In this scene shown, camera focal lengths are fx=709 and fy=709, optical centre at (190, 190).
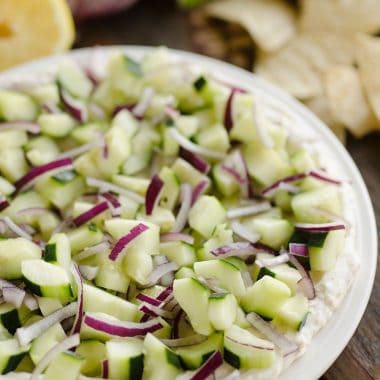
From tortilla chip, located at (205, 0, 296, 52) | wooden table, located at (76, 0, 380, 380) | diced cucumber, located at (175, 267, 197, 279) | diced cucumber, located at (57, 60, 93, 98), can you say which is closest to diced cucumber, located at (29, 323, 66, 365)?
diced cucumber, located at (175, 267, 197, 279)

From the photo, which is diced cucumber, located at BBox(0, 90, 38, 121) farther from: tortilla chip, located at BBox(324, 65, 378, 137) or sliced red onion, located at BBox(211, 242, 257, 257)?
tortilla chip, located at BBox(324, 65, 378, 137)

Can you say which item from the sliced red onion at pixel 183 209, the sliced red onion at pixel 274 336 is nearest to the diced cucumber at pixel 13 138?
the sliced red onion at pixel 183 209

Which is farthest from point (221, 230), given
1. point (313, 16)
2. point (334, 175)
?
point (313, 16)

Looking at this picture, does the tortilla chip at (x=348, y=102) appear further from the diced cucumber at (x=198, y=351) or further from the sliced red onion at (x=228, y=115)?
the diced cucumber at (x=198, y=351)

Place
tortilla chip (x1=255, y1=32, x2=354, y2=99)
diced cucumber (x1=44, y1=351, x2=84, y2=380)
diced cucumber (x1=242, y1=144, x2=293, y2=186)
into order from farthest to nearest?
tortilla chip (x1=255, y1=32, x2=354, y2=99) → diced cucumber (x1=242, y1=144, x2=293, y2=186) → diced cucumber (x1=44, y1=351, x2=84, y2=380)

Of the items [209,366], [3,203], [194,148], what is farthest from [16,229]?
[209,366]

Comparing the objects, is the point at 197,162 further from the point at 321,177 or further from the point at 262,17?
the point at 262,17
